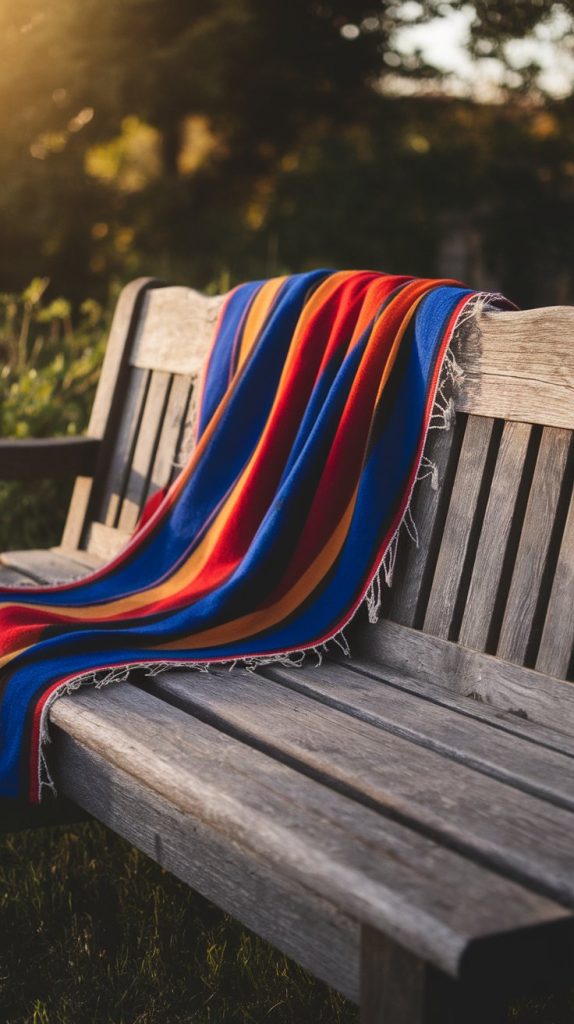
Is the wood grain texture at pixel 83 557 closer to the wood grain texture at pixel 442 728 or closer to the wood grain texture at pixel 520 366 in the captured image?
the wood grain texture at pixel 442 728

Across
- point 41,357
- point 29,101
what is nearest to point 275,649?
point 41,357

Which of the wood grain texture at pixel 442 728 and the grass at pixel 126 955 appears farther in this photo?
the grass at pixel 126 955

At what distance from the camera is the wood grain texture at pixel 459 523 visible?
2322 mm

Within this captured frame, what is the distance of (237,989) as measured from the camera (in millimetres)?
2332

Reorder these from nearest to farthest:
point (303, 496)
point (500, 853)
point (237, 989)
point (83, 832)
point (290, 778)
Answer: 1. point (500, 853)
2. point (290, 778)
3. point (237, 989)
4. point (303, 496)
5. point (83, 832)

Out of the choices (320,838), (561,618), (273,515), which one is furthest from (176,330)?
(320,838)

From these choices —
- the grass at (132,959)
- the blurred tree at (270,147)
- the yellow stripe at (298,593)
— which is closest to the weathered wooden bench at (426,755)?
the yellow stripe at (298,593)

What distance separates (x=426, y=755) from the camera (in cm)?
187

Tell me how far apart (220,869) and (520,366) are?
3.58 ft

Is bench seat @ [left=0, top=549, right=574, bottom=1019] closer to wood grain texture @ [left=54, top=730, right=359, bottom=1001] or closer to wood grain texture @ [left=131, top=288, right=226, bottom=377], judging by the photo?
wood grain texture @ [left=54, top=730, right=359, bottom=1001]

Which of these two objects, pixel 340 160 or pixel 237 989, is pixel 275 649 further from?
pixel 340 160

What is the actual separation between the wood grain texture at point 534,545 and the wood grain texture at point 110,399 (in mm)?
1660

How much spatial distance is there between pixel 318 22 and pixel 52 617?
10.0 meters

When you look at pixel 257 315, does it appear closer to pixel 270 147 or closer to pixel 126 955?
pixel 126 955
